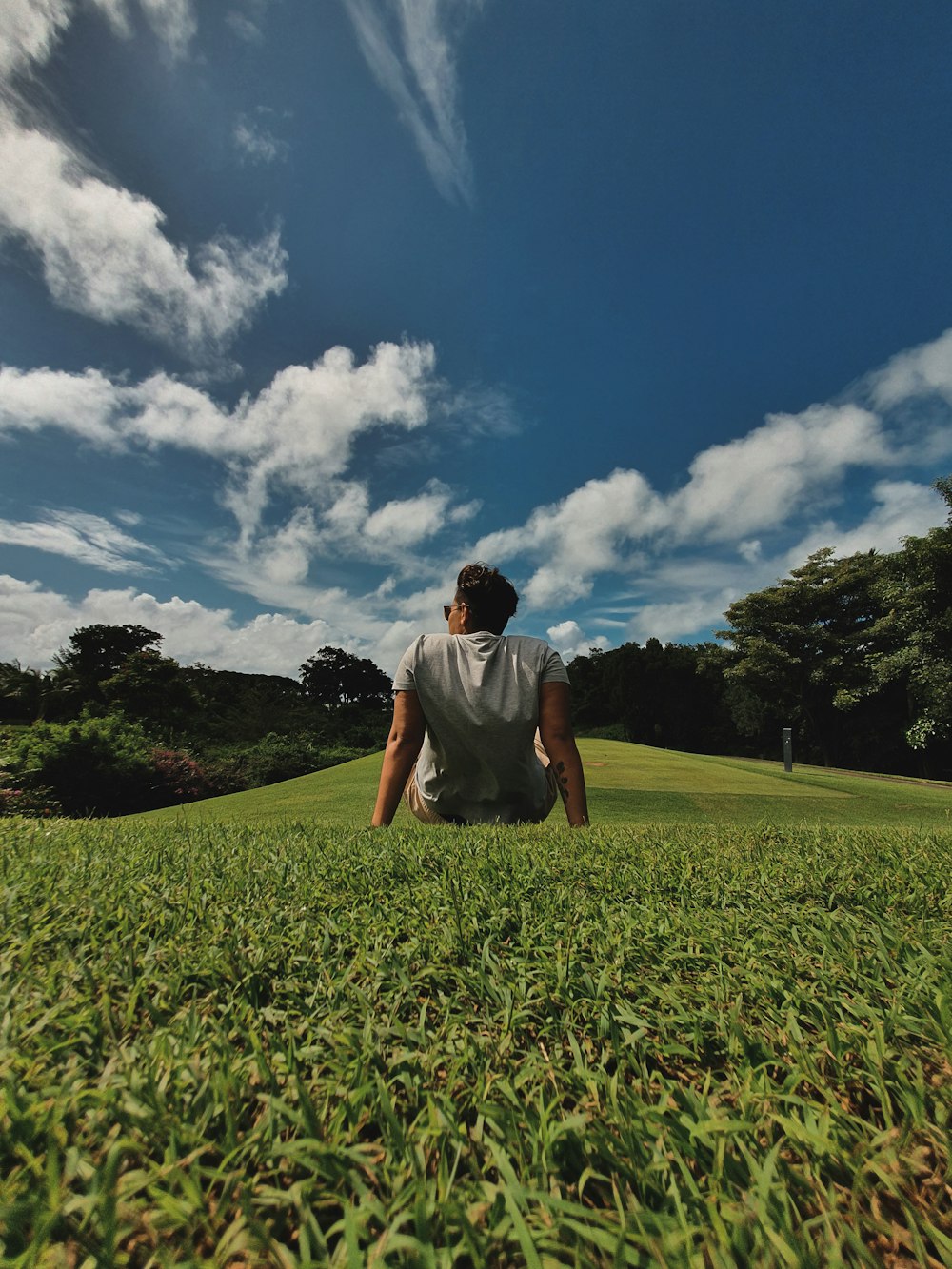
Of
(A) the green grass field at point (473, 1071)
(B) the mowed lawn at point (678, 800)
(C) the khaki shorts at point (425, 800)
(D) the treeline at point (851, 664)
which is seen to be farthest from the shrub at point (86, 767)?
(D) the treeline at point (851, 664)

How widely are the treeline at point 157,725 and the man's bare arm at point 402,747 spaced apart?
12912 mm

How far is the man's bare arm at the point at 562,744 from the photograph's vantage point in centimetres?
356

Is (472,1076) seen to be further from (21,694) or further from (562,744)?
(21,694)

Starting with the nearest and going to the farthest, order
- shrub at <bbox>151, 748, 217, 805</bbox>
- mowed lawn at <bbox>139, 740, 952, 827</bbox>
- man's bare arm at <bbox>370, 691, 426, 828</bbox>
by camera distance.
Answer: man's bare arm at <bbox>370, 691, 426, 828</bbox> < mowed lawn at <bbox>139, 740, 952, 827</bbox> < shrub at <bbox>151, 748, 217, 805</bbox>

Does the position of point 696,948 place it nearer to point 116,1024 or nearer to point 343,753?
point 116,1024

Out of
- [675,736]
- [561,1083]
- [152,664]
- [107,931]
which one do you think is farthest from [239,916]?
[675,736]

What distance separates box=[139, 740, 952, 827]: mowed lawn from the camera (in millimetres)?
7961

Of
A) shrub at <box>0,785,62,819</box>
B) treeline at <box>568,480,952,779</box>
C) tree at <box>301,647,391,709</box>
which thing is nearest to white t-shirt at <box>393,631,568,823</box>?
shrub at <box>0,785,62,819</box>

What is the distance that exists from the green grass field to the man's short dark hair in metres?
2.32

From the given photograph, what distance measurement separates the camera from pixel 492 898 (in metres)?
1.65

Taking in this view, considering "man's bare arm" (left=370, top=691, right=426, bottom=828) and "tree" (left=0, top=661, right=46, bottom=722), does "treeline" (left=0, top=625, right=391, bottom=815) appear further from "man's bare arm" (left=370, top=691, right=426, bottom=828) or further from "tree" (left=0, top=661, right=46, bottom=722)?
"man's bare arm" (left=370, top=691, right=426, bottom=828)

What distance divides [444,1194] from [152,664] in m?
37.1

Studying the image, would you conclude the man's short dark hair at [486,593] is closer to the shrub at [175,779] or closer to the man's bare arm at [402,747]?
the man's bare arm at [402,747]

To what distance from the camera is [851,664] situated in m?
32.0
